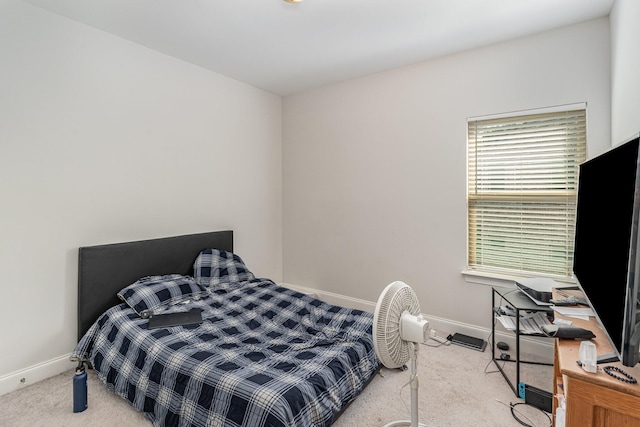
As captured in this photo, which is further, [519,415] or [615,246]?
[519,415]

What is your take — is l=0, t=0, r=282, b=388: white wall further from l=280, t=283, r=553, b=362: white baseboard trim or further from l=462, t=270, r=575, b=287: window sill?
l=462, t=270, r=575, b=287: window sill

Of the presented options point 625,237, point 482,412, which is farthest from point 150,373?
point 625,237

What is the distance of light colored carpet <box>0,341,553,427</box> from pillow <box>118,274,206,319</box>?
1.84 ft

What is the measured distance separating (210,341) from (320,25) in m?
2.42

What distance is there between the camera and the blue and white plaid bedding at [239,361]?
153cm

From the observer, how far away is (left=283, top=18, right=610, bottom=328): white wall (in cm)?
253

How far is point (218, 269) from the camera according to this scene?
3129mm

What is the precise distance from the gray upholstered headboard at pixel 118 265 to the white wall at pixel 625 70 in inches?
130

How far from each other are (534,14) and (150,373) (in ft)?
11.5

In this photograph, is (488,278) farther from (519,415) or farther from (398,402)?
(398,402)

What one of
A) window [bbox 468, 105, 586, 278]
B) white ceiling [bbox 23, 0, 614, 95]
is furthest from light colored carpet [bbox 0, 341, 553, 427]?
white ceiling [bbox 23, 0, 614, 95]

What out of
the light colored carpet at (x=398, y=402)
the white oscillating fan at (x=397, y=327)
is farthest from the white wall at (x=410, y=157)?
the white oscillating fan at (x=397, y=327)

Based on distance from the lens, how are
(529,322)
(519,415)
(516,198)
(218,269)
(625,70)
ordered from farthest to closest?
(218,269) → (516,198) → (529,322) → (519,415) → (625,70)

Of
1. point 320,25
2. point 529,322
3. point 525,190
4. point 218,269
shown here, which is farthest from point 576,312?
point 218,269
